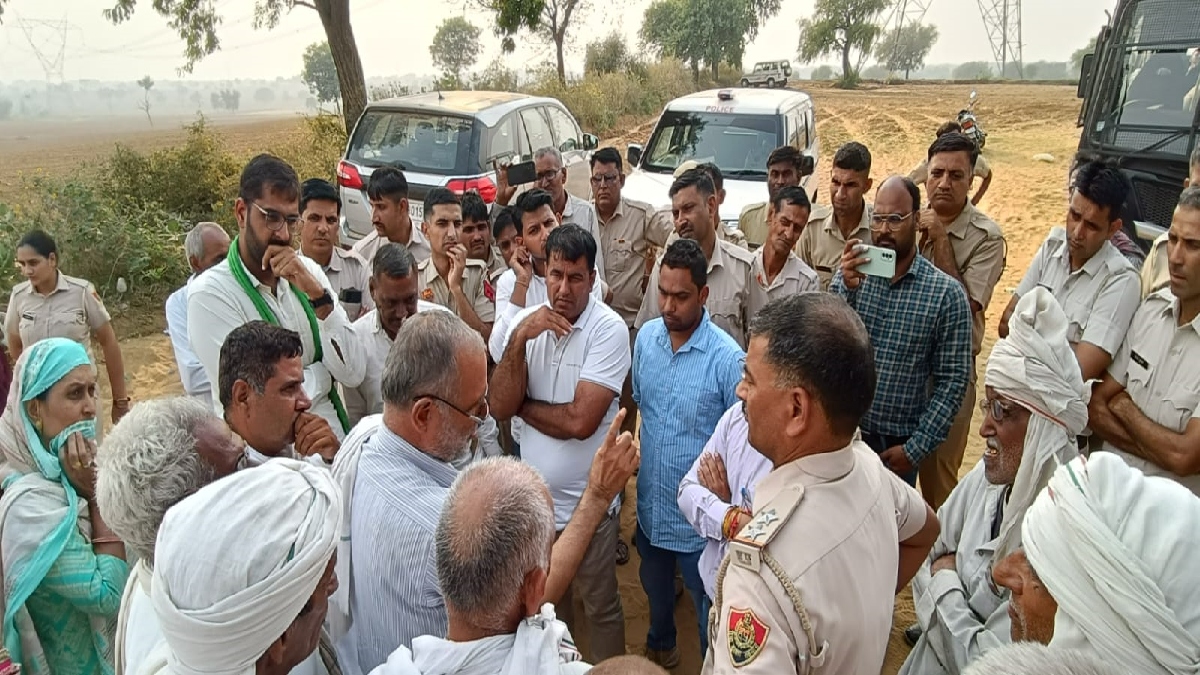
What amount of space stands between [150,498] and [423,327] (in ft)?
2.65

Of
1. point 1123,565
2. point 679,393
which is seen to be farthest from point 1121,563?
point 679,393

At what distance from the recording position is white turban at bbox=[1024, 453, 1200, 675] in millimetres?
1205

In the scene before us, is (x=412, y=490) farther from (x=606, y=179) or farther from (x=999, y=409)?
(x=606, y=179)

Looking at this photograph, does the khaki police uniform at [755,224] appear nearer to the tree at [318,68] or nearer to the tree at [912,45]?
the tree at [318,68]

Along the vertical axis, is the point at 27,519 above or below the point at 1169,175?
below

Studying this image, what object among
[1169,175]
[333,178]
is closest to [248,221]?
[1169,175]

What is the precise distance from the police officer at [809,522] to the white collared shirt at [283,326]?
6.29 ft

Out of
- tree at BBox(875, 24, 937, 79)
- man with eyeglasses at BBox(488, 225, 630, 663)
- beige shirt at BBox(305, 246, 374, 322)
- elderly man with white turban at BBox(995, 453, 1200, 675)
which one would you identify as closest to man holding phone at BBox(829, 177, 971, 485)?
man with eyeglasses at BBox(488, 225, 630, 663)

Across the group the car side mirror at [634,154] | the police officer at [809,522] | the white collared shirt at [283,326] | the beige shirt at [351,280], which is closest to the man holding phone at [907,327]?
the police officer at [809,522]

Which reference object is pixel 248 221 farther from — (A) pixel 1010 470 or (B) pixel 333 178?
(B) pixel 333 178

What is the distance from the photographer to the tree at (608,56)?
30.1 metres

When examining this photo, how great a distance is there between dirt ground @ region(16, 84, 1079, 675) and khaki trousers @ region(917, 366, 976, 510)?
Answer: 0.72 meters

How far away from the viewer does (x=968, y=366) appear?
3215 mm

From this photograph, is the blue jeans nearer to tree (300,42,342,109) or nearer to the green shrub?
the green shrub
